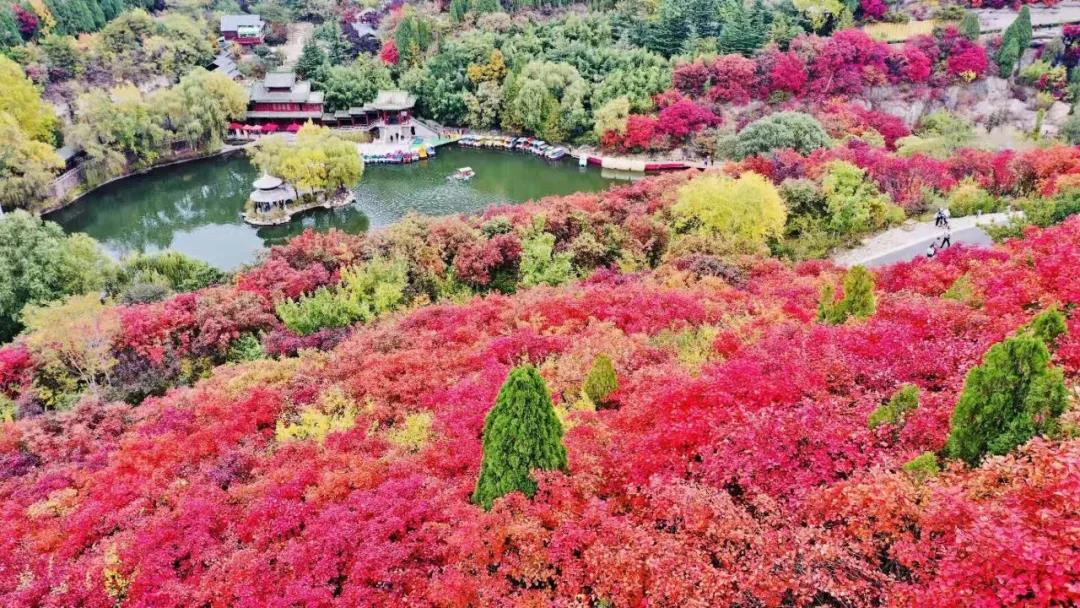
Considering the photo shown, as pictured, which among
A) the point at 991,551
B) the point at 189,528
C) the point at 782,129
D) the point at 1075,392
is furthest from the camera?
the point at 782,129

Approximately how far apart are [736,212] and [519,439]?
60.9 ft

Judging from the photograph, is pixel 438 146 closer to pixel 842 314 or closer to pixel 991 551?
pixel 842 314

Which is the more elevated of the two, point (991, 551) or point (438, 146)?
point (991, 551)

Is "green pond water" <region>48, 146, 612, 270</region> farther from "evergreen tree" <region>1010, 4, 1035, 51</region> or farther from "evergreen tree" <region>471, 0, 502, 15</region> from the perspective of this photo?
"evergreen tree" <region>1010, 4, 1035, 51</region>

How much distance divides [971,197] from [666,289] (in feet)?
51.4

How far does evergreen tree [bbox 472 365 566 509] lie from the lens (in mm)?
9625

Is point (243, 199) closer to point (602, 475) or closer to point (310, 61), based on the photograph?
point (310, 61)

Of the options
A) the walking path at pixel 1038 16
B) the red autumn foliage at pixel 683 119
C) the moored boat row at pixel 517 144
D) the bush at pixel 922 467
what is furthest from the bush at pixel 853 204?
the walking path at pixel 1038 16

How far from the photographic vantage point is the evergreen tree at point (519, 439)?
962 cm

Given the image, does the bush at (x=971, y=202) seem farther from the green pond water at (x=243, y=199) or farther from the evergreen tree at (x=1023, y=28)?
the evergreen tree at (x=1023, y=28)

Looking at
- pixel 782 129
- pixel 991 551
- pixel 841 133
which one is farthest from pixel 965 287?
pixel 841 133

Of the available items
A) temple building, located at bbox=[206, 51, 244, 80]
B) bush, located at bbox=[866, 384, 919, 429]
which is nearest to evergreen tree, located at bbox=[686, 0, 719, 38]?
temple building, located at bbox=[206, 51, 244, 80]

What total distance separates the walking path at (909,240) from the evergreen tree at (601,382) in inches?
597

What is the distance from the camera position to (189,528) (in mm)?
10555
